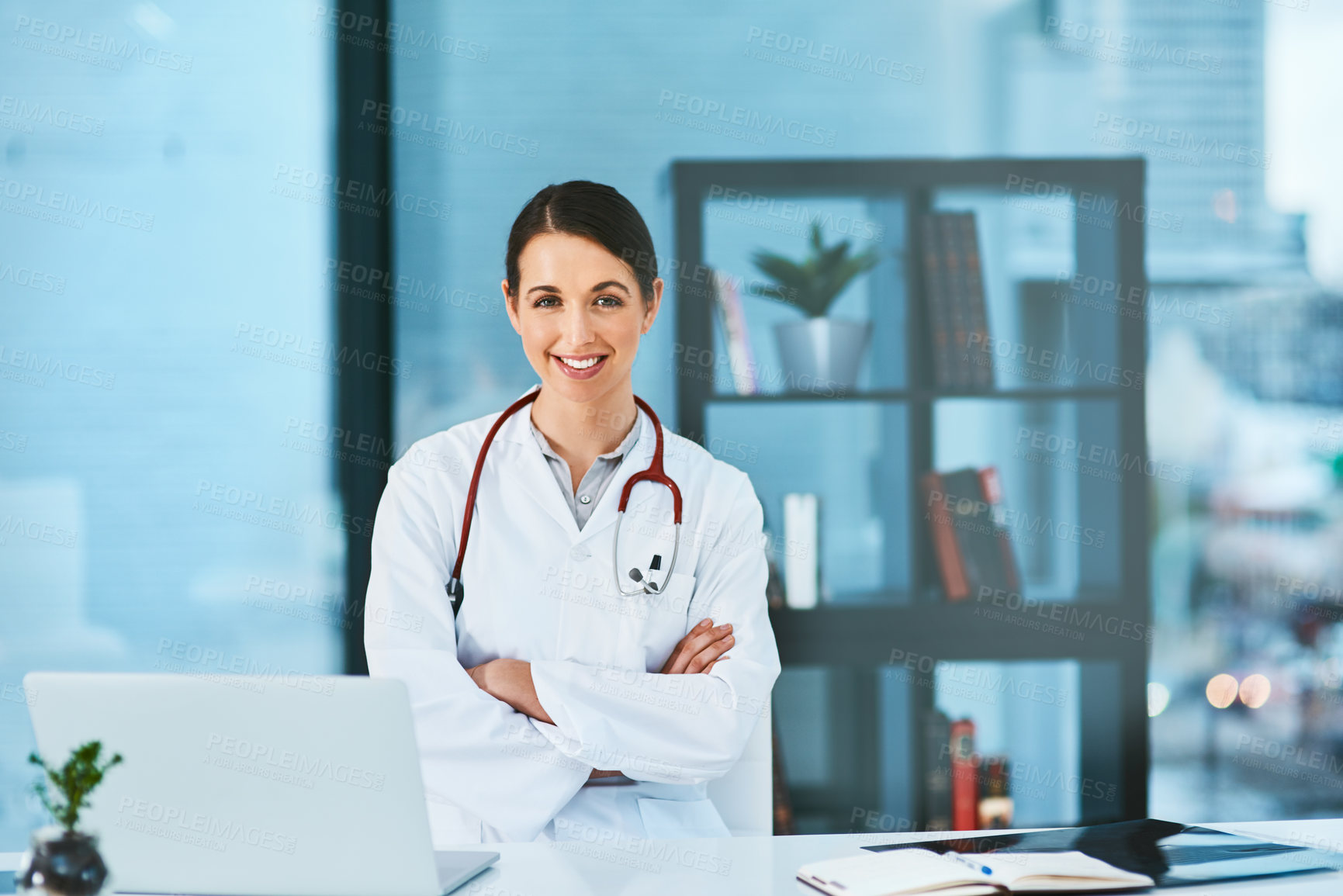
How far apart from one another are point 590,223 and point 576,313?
0.47 feet

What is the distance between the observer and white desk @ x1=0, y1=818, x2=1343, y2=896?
1.06 metres

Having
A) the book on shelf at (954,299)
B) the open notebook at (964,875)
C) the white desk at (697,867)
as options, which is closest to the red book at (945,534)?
the book on shelf at (954,299)

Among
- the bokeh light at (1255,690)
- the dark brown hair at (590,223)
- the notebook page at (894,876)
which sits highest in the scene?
the dark brown hair at (590,223)

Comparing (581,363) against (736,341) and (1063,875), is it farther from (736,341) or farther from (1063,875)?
(1063,875)

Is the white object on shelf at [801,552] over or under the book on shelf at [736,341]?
under

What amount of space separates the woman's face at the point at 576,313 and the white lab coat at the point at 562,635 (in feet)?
0.44

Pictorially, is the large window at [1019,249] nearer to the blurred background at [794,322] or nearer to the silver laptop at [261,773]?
the blurred background at [794,322]

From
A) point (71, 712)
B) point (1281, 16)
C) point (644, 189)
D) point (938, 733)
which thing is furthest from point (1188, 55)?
point (71, 712)

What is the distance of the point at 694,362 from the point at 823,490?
52 centimetres

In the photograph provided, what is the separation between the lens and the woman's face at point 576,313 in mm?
1708

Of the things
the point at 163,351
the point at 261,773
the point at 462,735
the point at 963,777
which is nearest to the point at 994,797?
the point at 963,777

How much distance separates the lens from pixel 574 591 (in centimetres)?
166

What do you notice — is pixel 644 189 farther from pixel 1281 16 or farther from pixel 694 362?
pixel 1281 16

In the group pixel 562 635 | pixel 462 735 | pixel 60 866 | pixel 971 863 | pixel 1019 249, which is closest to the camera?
pixel 60 866
